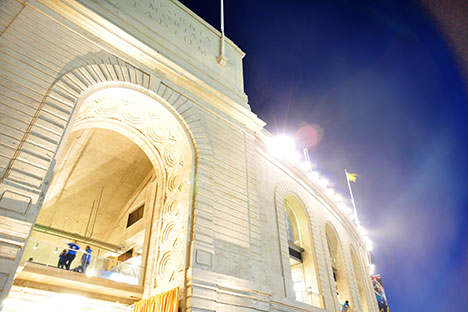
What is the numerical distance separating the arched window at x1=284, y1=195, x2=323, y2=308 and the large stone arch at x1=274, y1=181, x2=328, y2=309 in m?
0.09

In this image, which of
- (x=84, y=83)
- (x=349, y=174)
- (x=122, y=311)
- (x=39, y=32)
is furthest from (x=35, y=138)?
(x=349, y=174)

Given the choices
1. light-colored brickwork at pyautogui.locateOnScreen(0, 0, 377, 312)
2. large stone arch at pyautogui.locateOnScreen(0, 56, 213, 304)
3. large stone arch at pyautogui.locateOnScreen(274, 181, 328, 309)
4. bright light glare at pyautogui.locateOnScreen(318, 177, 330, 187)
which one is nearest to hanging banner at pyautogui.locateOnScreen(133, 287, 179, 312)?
light-colored brickwork at pyautogui.locateOnScreen(0, 0, 377, 312)

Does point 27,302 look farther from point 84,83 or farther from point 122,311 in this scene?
point 84,83

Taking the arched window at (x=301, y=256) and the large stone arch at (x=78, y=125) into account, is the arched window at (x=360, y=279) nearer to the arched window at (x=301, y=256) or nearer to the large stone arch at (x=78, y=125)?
the arched window at (x=301, y=256)

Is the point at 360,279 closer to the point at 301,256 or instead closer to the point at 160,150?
the point at 301,256

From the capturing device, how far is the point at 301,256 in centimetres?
1463

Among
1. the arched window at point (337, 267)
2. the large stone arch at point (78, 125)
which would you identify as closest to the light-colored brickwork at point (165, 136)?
the large stone arch at point (78, 125)

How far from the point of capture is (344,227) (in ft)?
69.5

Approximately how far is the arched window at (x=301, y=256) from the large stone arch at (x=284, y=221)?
91mm

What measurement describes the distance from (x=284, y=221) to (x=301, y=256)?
275cm

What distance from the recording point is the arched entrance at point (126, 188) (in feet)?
30.2

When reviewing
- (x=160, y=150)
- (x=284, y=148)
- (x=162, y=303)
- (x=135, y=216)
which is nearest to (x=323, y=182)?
(x=284, y=148)

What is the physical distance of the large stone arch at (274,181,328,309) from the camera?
467 inches

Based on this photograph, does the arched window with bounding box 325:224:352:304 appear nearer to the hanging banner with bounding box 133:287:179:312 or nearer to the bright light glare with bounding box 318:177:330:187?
the bright light glare with bounding box 318:177:330:187
